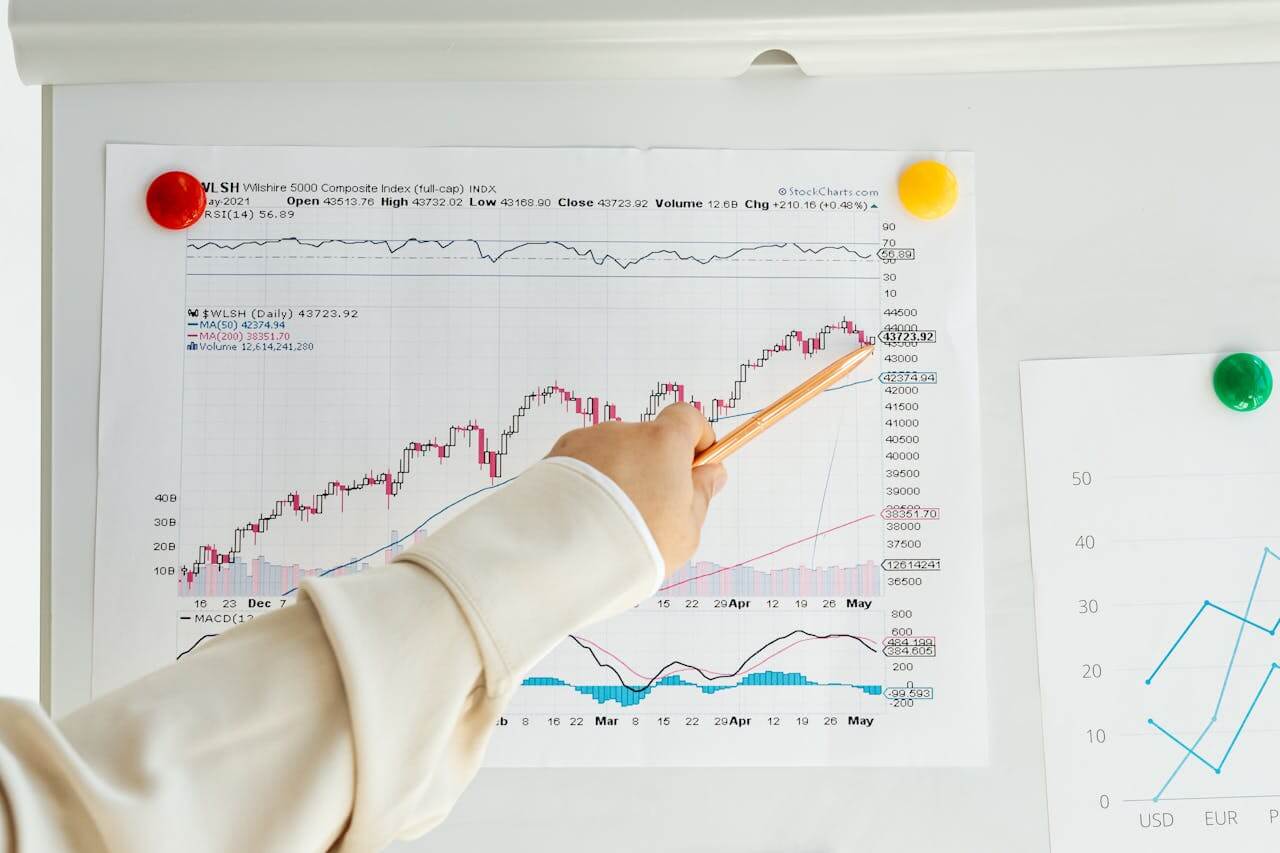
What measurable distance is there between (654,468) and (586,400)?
153mm

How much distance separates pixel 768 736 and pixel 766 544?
128 mm

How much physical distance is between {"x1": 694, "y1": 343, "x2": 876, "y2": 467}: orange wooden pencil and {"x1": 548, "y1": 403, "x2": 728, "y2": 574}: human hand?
64mm

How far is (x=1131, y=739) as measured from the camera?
648mm

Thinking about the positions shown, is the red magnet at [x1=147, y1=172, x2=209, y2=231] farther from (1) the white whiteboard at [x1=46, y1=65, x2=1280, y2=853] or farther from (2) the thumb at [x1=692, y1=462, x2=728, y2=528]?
(2) the thumb at [x1=692, y1=462, x2=728, y2=528]

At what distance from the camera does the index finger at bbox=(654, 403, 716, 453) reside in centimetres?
56

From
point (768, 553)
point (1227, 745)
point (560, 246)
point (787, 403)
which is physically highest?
point (560, 246)

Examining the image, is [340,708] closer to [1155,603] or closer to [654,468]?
[654,468]

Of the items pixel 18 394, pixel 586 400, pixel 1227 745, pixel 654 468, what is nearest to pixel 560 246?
pixel 586 400

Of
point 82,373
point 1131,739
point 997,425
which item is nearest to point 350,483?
point 82,373

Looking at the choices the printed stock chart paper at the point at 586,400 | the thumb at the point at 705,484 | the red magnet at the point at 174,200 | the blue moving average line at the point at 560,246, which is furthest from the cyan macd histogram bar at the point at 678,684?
the red magnet at the point at 174,200

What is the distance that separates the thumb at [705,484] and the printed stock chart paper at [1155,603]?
219 millimetres

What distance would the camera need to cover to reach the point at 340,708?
16.0 inches

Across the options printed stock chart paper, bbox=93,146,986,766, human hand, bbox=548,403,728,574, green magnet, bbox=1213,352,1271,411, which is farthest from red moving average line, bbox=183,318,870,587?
green magnet, bbox=1213,352,1271,411

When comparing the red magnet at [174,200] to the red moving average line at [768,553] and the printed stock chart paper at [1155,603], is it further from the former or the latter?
→ the printed stock chart paper at [1155,603]
